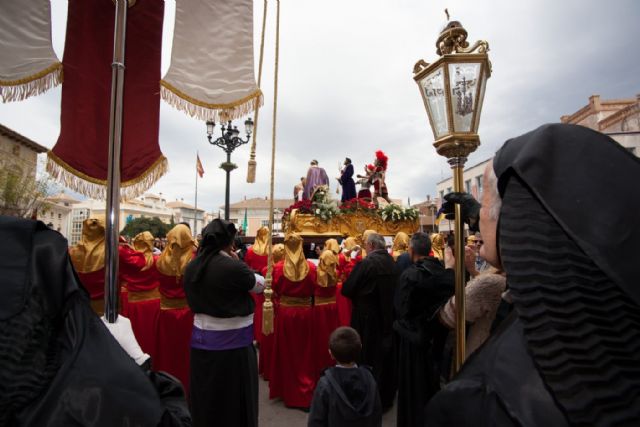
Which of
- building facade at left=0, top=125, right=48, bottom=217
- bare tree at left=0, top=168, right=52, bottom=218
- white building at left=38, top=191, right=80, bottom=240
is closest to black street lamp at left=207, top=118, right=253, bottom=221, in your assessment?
building facade at left=0, top=125, right=48, bottom=217

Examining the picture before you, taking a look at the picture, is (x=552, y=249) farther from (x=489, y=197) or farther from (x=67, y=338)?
(x=67, y=338)

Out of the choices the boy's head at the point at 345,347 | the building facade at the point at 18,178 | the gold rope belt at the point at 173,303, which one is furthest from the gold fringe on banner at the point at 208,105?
the building facade at the point at 18,178

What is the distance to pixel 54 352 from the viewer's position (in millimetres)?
1110

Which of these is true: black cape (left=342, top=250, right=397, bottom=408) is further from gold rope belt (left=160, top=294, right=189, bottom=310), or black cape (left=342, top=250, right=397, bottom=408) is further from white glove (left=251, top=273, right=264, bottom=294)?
gold rope belt (left=160, top=294, right=189, bottom=310)

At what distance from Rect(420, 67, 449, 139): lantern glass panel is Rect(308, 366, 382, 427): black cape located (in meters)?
1.96

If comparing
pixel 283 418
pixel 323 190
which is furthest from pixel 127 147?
pixel 323 190

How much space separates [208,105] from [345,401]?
2.63m

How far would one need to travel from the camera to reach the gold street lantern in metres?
2.12

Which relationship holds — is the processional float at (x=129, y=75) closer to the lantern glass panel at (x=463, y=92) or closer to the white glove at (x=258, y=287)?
the white glove at (x=258, y=287)

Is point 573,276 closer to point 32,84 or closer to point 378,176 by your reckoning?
point 32,84

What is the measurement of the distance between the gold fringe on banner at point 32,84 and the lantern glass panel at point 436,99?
8.75ft

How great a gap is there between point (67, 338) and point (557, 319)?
143 cm

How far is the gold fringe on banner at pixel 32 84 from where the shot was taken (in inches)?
95.4

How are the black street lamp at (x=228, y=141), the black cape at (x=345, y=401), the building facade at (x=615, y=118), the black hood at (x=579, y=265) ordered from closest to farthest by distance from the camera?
the black hood at (x=579, y=265)
the black cape at (x=345, y=401)
the black street lamp at (x=228, y=141)
the building facade at (x=615, y=118)
